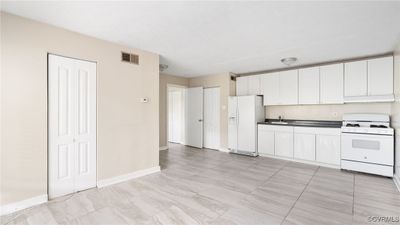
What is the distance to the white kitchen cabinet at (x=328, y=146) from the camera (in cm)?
414

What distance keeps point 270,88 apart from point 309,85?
38.6 inches

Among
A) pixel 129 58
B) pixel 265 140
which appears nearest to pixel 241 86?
pixel 265 140

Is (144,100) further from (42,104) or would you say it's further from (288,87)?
(288,87)

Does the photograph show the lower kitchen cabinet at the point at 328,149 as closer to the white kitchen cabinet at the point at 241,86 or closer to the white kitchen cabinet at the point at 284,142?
the white kitchen cabinet at the point at 284,142

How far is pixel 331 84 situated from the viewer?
4406mm

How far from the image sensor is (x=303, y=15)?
7.84ft

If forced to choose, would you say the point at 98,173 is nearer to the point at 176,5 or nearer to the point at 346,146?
the point at 176,5

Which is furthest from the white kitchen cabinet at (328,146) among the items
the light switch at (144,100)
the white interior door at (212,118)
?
the light switch at (144,100)

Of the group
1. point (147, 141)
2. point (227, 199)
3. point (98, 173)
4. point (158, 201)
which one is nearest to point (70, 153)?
point (98, 173)

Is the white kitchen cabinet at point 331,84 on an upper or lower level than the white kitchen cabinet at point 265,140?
upper

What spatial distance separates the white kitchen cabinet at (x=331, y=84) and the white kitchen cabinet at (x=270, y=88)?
3.49 feet

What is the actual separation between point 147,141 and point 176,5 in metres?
2.61

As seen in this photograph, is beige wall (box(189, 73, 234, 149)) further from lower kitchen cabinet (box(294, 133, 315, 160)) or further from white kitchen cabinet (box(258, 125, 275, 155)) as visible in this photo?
lower kitchen cabinet (box(294, 133, 315, 160))

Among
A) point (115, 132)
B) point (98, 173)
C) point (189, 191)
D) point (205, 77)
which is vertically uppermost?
point (205, 77)
